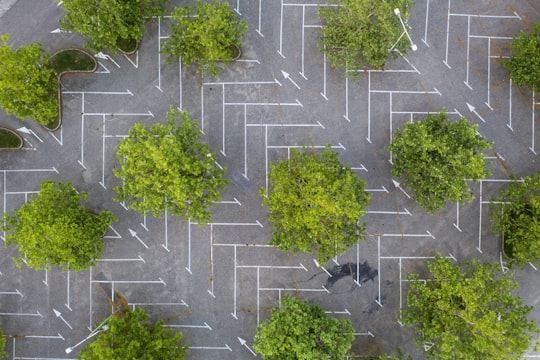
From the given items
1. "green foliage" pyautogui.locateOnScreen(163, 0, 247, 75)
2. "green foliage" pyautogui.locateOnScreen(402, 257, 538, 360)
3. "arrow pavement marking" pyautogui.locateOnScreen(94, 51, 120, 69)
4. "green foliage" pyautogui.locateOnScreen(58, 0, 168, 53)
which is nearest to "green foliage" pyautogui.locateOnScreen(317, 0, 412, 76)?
"green foliage" pyautogui.locateOnScreen(163, 0, 247, 75)

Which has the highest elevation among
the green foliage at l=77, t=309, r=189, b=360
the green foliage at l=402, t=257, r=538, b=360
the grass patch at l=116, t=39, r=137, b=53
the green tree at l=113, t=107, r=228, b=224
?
the grass patch at l=116, t=39, r=137, b=53

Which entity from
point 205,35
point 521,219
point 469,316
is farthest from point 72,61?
point 521,219

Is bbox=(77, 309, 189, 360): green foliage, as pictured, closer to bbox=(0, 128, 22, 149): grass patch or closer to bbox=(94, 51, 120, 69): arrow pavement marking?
bbox=(0, 128, 22, 149): grass patch

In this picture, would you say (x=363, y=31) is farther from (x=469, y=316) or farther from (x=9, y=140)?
(x=9, y=140)

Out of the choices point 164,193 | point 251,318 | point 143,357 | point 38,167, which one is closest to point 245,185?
point 164,193

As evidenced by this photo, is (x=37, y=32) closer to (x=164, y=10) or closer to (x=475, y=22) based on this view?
(x=164, y=10)

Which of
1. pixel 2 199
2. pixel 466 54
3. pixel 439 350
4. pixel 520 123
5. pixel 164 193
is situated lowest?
pixel 439 350

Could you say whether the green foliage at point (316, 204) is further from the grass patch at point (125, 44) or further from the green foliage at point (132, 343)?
the grass patch at point (125, 44)
